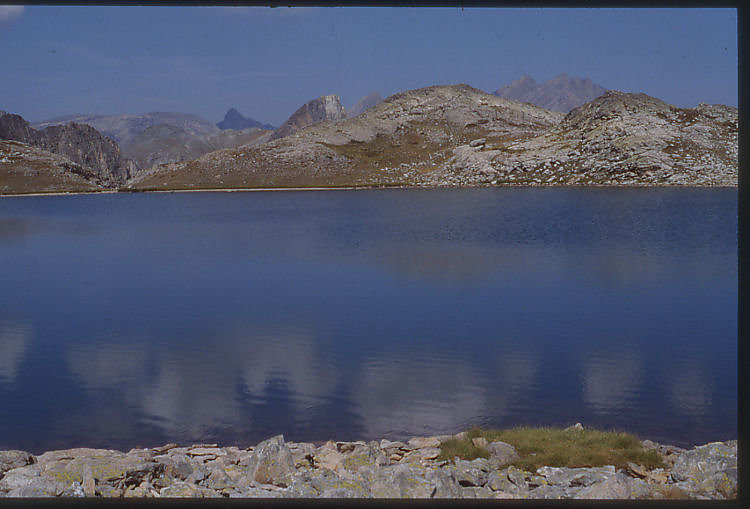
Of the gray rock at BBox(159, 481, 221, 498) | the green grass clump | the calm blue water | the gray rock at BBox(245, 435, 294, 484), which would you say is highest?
the gray rock at BBox(245, 435, 294, 484)

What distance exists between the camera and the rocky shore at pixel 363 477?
9594mm

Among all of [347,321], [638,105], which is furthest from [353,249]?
[638,105]

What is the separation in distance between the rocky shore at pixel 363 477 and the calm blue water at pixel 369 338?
3.58m

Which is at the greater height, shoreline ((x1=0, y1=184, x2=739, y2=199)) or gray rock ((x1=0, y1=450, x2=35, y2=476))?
shoreline ((x1=0, y1=184, x2=739, y2=199))

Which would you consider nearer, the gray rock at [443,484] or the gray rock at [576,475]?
the gray rock at [443,484]

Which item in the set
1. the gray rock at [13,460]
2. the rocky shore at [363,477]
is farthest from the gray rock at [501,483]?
the gray rock at [13,460]

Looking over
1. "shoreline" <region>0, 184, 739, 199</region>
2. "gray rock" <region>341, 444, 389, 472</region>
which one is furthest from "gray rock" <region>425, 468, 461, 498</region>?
"shoreline" <region>0, 184, 739, 199</region>

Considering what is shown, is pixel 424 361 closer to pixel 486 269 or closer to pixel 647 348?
pixel 647 348

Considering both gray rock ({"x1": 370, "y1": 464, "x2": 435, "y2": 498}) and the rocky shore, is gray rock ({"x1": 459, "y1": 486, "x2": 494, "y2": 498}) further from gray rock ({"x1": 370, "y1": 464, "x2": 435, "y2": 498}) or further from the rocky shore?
gray rock ({"x1": 370, "y1": 464, "x2": 435, "y2": 498})

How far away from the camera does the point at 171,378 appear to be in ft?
66.2

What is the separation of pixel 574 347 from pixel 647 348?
262 centimetres

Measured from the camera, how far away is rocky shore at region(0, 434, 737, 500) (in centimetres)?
959

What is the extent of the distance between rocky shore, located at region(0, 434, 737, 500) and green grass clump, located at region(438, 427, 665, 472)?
267 millimetres

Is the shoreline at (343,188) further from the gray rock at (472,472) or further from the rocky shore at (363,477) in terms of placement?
the gray rock at (472,472)
